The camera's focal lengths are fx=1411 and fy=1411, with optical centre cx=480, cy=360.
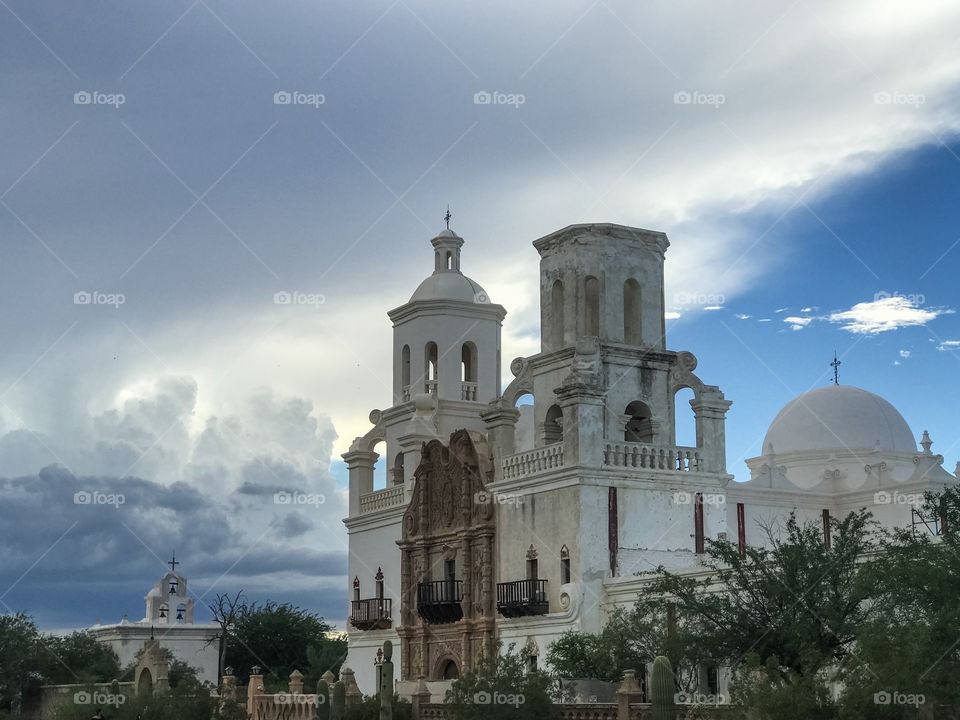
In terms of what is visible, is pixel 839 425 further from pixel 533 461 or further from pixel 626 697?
pixel 626 697

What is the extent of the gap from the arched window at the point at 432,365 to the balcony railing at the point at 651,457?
420 inches

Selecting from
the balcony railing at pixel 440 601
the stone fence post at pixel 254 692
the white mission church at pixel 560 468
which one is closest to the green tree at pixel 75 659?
the stone fence post at pixel 254 692

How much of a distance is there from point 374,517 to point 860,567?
22.7m

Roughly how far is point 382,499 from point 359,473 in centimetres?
216

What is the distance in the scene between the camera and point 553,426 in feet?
129

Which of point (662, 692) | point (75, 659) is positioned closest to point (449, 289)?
point (662, 692)

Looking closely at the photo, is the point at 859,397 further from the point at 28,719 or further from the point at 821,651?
the point at 28,719

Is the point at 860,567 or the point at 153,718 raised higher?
the point at 860,567

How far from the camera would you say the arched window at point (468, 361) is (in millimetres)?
45938

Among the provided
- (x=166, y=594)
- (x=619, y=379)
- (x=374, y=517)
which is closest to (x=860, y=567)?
(x=619, y=379)

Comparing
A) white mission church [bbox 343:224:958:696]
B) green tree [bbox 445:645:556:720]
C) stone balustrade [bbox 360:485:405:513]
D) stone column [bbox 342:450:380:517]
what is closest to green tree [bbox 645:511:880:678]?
green tree [bbox 445:645:556:720]

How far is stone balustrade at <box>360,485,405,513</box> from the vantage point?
44281 millimetres

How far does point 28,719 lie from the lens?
165 ft

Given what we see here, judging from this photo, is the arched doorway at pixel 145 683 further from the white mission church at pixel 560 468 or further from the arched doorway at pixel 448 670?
the arched doorway at pixel 448 670
